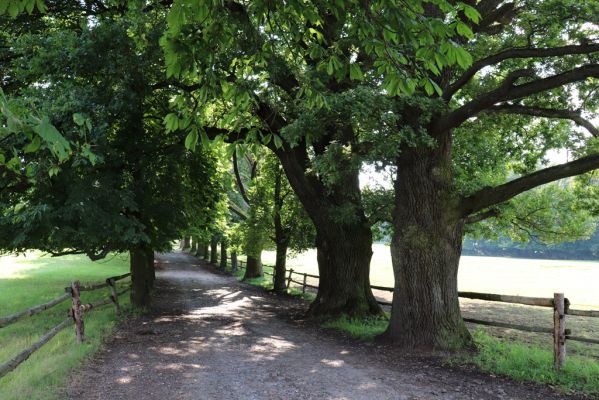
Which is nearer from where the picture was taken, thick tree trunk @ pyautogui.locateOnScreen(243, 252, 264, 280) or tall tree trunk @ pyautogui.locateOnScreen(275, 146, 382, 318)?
tall tree trunk @ pyautogui.locateOnScreen(275, 146, 382, 318)

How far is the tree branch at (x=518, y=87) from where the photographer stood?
753cm

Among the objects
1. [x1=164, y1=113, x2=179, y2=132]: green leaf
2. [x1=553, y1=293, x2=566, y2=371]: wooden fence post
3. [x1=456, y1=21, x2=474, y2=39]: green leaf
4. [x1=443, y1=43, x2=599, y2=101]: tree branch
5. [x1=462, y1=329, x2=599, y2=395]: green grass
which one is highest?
[x1=443, y1=43, x2=599, y2=101]: tree branch

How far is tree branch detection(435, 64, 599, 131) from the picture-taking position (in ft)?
24.7

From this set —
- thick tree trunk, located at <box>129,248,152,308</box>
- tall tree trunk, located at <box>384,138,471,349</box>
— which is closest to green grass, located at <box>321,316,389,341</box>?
tall tree trunk, located at <box>384,138,471,349</box>

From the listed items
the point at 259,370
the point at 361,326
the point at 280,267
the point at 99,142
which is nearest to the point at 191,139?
the point at 259,370

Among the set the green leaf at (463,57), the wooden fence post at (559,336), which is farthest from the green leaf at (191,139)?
the wooden fence post at (559,336)

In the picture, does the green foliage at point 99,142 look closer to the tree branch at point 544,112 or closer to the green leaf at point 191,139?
the green leaf at point 191,139

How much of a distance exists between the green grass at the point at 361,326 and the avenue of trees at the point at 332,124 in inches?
18.2

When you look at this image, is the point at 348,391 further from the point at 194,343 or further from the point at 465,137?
the point at 465,137

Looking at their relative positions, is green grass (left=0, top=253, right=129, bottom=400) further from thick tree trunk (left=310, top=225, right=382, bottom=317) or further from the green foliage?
thick tree trunk (left=310, top=225, right=382, bottom=317)

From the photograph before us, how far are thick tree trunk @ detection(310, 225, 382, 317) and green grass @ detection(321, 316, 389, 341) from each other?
15.9 inches

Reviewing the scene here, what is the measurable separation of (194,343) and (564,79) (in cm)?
843

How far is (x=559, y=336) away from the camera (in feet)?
24.9

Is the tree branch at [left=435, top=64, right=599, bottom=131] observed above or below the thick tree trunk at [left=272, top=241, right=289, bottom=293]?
above
